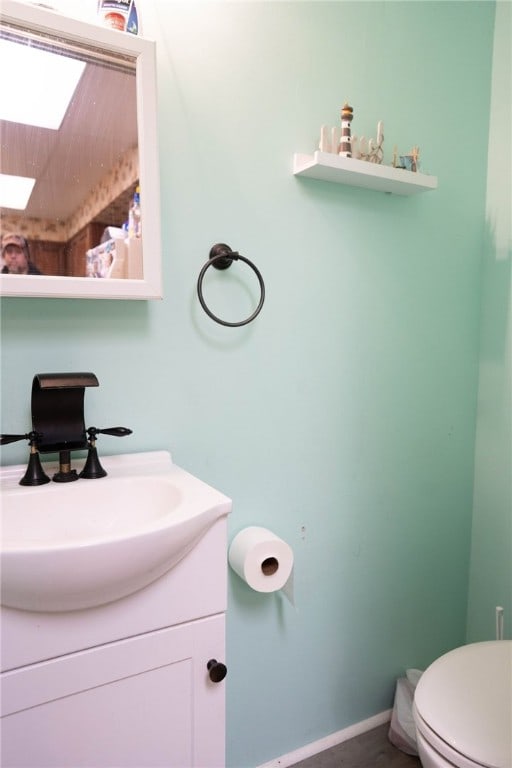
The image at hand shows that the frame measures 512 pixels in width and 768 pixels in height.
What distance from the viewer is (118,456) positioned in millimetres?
1227

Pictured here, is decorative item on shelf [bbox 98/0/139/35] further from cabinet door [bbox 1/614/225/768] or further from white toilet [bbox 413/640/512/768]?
white toilet [bbox 413/640/512/768]

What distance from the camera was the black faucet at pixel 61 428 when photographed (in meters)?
1.07

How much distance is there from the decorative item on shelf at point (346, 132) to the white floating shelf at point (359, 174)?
38 millimetres

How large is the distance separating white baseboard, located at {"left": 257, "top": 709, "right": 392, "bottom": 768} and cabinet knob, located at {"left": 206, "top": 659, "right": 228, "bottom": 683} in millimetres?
786

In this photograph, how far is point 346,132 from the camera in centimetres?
143

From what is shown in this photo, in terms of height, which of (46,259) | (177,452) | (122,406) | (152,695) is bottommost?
(152,695)

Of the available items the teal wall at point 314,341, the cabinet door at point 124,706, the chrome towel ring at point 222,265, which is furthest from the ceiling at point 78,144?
the cabinet door at point 124,706

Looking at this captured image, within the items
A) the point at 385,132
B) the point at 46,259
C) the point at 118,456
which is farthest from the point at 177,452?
the point at 385,132

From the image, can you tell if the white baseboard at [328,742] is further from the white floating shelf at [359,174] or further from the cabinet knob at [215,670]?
the white floating shelf at [359,174]

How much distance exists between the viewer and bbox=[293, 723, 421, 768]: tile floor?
1.58 metres

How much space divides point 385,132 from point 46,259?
1.10m

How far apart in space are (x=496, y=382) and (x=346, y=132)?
3.22ft

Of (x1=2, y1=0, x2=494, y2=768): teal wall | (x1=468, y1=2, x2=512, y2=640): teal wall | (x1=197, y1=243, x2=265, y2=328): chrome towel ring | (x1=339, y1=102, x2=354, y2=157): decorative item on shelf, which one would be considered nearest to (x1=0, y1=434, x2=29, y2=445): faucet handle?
(x1=2, y1=0, x2=494, y2=768): teal wall

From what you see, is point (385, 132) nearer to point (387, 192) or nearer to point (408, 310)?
point (387, 192)
